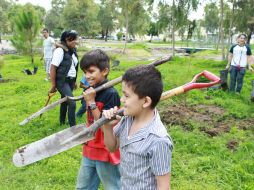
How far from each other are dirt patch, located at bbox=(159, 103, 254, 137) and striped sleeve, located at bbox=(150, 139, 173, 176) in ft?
11.8

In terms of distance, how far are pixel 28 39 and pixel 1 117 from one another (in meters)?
8.46

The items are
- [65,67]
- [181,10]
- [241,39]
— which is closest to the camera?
[65,67]

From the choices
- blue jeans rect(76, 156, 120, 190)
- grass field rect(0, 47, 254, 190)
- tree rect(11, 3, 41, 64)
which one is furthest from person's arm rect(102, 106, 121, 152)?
tree rect(11, 3, 41, 64)

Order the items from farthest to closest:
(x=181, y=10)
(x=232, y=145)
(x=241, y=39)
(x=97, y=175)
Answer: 1. (x=181, y=10)
2. (x=241, y=39)
3. (x=232, y=145)
4. (x=97, y=175)

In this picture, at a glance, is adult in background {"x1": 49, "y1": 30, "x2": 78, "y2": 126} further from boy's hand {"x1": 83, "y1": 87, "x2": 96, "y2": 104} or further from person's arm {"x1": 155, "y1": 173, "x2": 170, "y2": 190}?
person's arm {"x1": 155, "y1": 173, "x2": 170, "y2": 190}

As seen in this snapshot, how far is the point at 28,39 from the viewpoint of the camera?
1378cm

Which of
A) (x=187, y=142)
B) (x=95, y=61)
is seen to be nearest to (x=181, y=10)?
(x=187, y=142)

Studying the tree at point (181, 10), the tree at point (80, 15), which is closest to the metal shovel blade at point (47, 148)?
the tree at point (181, 10)

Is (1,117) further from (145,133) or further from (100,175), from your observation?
(145,133)

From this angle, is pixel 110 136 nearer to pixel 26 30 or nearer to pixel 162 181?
pixel 162 181

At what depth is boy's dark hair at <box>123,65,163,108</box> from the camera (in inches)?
58.4

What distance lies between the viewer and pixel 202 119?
5703 mm

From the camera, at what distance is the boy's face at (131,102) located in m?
1.51

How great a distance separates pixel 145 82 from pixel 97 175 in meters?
1.16
